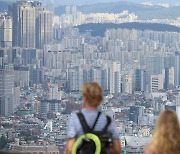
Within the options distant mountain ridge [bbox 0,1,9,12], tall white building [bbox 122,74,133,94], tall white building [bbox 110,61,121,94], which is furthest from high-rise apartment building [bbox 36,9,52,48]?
tall white building [bbox 122,74,133,94]

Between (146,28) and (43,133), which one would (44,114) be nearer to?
(43,133)

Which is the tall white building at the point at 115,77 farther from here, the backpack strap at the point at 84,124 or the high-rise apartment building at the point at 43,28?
the backpack strap at the point at 84,124

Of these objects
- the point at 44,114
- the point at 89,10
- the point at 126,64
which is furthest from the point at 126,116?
the point at 89,10

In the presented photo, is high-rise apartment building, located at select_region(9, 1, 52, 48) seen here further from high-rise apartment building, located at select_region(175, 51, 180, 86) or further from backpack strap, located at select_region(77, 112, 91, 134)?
backpack strap, located at select_region(77, 112, 91, 134)

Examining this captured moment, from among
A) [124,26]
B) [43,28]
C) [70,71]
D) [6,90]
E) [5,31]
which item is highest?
[124,26]

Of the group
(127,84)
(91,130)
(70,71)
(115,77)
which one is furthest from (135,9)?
(91,130)

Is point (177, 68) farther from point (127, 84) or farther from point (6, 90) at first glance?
point (6, 90)
